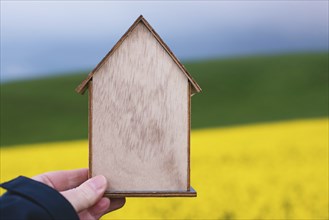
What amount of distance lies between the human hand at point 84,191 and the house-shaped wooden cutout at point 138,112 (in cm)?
10

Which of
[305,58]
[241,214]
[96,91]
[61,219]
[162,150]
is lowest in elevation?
[241,214]

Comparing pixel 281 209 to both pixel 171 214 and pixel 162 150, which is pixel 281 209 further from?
pixel 162 150

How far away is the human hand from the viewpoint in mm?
3625

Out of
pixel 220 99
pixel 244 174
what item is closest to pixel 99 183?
pixel 244 174

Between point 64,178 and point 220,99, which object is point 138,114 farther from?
point 220,99

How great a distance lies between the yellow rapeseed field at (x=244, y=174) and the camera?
25.2ft

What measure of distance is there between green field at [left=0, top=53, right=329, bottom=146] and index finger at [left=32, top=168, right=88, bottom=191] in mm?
21287

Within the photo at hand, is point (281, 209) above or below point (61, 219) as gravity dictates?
below

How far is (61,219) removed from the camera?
3.18 m

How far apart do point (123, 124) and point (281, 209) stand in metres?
4.70

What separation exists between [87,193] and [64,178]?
65 centimetres

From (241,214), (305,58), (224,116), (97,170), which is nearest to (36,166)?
(241,214)

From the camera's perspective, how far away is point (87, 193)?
366cm

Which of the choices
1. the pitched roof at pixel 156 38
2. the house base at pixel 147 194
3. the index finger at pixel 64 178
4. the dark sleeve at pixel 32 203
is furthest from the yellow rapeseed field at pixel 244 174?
the dark sleeve at pixel 32 203
